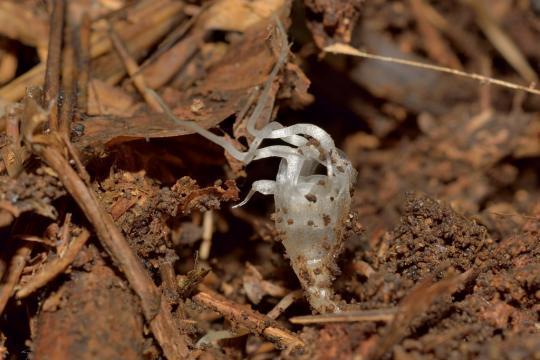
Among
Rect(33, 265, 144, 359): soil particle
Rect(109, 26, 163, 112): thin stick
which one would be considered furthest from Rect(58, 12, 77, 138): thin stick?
Rect(33, 265, 144, 359): soil particle

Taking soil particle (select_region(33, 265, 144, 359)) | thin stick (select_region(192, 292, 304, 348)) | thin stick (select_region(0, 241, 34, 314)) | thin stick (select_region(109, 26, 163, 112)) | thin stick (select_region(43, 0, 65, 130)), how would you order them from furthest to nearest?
thin stick (select_region(109, 26, 163, 112)) → thin stick (select_region(43, 0, 65, 130)) → thin stick (select_region(192, 292, 304, 348)) → thin stick (select_region(0, 241, 34, 314)) → soil particle (select_region(33, 265, 144, 359))

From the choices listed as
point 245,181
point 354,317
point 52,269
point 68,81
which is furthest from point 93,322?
point 68,81

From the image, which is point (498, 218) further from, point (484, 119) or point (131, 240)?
point (131, 240)

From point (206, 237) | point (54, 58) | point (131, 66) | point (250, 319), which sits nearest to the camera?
Answer: point (250, 319)

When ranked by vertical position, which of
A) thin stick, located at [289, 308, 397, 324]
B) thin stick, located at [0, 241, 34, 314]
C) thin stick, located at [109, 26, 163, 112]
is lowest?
thin stick, located at [289, 308, 397, 324]

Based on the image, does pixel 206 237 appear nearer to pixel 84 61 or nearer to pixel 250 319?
pixel 250 319

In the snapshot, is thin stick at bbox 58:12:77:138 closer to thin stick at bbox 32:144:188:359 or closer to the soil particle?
thin stick at bbox 32:144:188:359

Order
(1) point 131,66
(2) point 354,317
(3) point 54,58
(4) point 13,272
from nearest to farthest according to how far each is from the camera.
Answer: (2) point 354,317
(4) point 13,272
(3) point 54,58
(1) point 131,66
